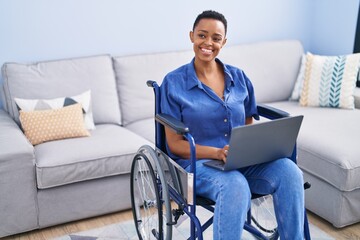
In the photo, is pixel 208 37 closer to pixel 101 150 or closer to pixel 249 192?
pixel 249 192

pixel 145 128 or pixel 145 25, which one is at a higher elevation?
pixel 145 25

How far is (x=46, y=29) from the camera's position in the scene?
3.00 metres

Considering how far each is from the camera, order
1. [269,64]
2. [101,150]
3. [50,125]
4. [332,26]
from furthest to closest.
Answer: [332,26], [269,64], [50,125], [101,150]

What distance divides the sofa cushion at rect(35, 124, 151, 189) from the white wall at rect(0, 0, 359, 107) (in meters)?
0.75

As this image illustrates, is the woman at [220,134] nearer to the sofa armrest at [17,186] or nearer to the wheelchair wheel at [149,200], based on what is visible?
the wheelchair wheel at [149,200]

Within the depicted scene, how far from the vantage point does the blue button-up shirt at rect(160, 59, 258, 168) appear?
1987mm

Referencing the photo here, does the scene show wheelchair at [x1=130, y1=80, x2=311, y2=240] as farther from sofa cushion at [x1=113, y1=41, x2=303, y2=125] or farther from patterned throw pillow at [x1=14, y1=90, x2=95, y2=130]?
sofa cushion at [x1=113, y1=41, x2=303, y2=125]

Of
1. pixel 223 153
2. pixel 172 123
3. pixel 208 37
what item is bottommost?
pixel 223 153

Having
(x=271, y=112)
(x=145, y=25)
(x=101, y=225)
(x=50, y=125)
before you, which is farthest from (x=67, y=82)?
(x=271, y=112)

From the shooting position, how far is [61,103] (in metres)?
2.76

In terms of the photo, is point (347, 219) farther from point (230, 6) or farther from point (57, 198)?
point (230, 6)

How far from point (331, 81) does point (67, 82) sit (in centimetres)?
166

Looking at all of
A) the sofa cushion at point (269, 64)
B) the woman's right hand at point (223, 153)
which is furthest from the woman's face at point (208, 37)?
the sofa cushion at point (269, 64)

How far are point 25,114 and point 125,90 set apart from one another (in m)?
0.69
